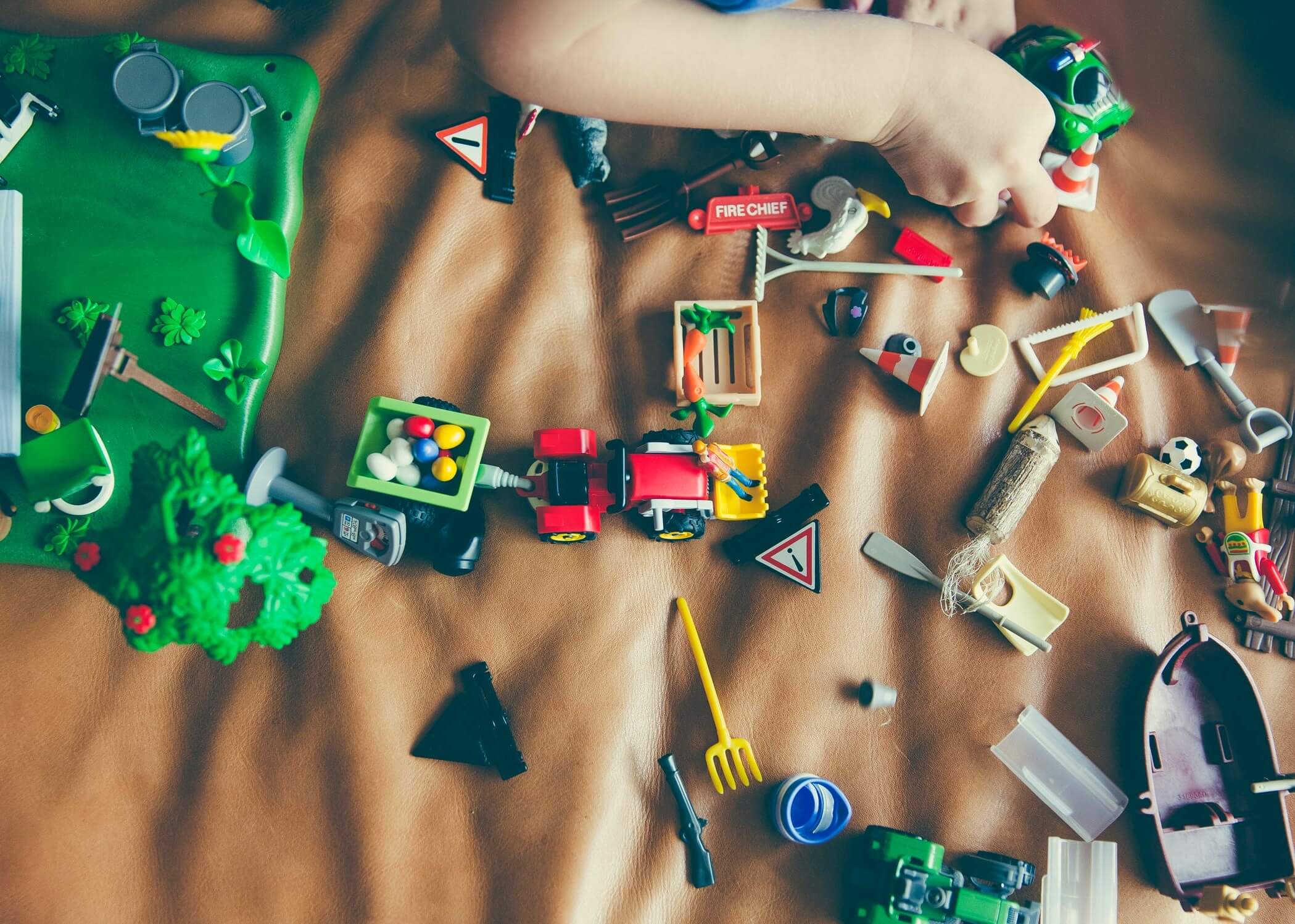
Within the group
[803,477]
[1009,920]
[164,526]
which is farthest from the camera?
[803,477]

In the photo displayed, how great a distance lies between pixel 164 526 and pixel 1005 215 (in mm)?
880

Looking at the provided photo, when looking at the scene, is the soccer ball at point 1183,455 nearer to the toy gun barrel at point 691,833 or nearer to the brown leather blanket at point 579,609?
the brown leather blanket at point 579,609

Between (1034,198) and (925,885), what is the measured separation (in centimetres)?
69

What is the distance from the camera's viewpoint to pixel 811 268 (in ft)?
3.16

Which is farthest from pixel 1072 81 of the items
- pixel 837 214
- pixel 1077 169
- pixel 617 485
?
pixel 617 485

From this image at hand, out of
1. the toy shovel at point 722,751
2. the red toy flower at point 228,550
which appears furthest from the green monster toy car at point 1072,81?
the red toy flower at point 228,550

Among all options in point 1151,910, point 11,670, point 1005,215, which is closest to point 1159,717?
point 1151,910

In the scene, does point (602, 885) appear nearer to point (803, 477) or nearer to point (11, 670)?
→ point (803, 477)

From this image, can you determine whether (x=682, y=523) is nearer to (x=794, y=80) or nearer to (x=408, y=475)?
(x=408, y=475)

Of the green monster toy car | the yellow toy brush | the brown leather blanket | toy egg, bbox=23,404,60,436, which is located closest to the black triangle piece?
the brown leather blanket

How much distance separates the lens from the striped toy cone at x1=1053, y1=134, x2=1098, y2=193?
948 millimetres

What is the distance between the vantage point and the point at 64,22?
0.95 m

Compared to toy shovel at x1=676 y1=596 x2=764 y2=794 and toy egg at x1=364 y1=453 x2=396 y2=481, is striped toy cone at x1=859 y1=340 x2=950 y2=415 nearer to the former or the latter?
toy shovel at x1=676 y1=596 x2=764 y2=794

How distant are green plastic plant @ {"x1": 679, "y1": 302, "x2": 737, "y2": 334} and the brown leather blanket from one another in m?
0.04
